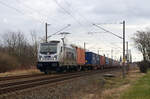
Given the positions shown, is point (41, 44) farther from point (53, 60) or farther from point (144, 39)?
point (144, 39)

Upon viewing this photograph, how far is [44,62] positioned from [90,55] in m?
21.4

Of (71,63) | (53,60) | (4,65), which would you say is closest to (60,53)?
(53,60)

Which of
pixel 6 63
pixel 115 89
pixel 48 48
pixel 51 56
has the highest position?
pixel 48 48

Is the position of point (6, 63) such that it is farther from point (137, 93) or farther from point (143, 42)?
point (143, 42)

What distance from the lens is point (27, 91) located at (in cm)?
1359

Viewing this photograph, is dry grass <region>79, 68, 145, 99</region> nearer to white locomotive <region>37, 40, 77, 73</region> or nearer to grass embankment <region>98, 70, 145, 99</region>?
grass embankment <region>98, 70, 145, 99</region>

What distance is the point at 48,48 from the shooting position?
2888 cm

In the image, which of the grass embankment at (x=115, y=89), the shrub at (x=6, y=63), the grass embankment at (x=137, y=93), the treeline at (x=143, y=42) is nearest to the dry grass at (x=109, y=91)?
the grass embankment at (x=115, y=89)

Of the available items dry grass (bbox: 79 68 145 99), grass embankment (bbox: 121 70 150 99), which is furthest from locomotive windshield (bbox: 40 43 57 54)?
grass embankment (bbox: 121 70 150 99)

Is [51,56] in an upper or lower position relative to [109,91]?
upper

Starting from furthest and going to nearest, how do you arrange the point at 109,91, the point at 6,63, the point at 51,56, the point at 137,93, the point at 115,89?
the point at 6,63
the point at 51,56
the point at 115,89
the point at 109,91
the point at 137,93

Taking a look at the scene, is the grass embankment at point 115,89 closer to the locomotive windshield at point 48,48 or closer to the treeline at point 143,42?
the locomotive windshield at point 48,48

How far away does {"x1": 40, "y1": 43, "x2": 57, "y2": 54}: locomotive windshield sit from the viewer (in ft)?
94.1

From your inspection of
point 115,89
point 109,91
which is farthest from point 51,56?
point 109,91
